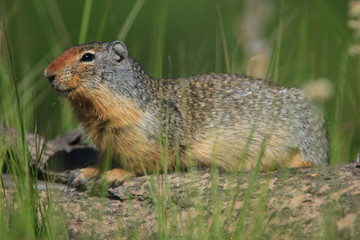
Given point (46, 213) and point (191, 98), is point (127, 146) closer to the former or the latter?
point (191, 98)

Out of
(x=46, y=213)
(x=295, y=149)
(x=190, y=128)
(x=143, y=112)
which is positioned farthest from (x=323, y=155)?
(x=46, y=213)

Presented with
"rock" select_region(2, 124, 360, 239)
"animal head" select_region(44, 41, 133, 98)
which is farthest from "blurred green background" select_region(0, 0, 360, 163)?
"rock" select_region(2, 124, 360, 239)

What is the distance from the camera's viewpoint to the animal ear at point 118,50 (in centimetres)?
493

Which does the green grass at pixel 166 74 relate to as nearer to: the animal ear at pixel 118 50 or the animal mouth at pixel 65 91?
the animal mouth at pixel 65 91

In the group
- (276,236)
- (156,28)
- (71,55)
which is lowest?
(276,236)

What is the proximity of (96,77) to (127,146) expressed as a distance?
2.06ft

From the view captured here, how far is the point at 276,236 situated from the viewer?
11.5 feet

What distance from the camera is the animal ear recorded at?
16.2 feet

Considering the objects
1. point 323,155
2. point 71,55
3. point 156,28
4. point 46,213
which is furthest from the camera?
point 156,28

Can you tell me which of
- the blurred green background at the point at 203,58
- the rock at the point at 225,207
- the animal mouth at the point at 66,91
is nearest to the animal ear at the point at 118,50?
the blurred green background at the point at 203,58

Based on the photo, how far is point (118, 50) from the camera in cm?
493

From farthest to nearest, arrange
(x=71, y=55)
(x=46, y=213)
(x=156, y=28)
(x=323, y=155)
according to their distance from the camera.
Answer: (x=156, y=28) < (x=323, y=155) < (x=71, y=55) < (x=46, y=213)

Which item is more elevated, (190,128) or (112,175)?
(190,128)

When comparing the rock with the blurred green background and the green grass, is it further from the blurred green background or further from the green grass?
the blurred green background
